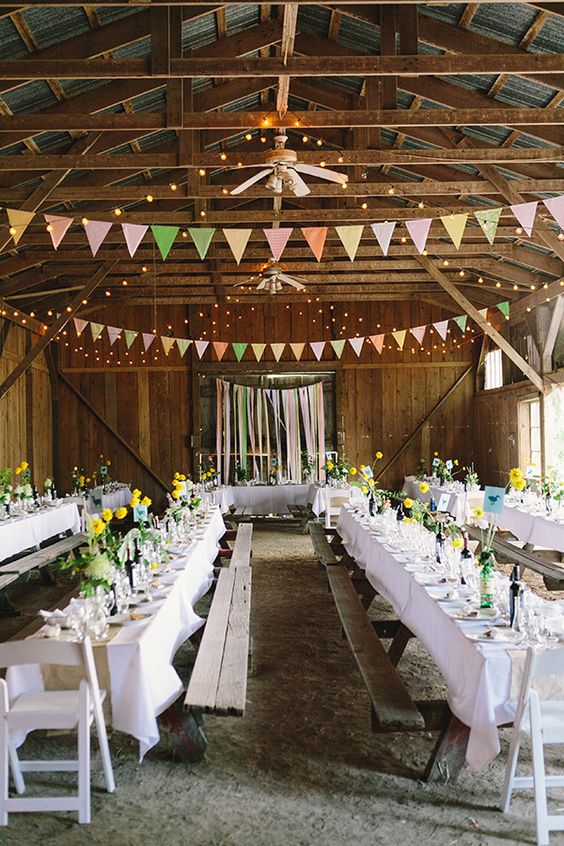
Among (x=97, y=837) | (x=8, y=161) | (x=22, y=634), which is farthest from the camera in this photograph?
(x=8, y=161)

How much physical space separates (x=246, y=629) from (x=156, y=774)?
3.56ft

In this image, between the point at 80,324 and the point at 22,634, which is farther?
the point at 80,324

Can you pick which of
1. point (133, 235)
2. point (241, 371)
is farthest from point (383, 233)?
point (241, 371)

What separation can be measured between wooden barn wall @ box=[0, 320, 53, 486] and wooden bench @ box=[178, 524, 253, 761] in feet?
25.3

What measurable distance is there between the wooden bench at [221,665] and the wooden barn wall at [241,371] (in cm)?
949

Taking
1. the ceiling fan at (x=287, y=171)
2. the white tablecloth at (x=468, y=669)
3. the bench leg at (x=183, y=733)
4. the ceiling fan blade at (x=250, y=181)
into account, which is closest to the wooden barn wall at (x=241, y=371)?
the ceiling fan blade at (x=250, y=181)

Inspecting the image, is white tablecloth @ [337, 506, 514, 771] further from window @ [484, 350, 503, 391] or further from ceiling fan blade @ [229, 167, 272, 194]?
window @ [484, 350, 503, 391]

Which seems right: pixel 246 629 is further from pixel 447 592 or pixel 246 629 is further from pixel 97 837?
pixel 97 837

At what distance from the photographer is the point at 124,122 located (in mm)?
Result: 6586

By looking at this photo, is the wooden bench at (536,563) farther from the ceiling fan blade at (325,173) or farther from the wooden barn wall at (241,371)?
the wooden barn wall at (241,371)

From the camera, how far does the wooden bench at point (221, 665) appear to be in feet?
11.6

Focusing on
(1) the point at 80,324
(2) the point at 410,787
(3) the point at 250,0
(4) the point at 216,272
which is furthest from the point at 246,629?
(1) the point at 80,324

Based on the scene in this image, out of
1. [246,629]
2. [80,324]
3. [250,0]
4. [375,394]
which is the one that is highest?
[250,0]

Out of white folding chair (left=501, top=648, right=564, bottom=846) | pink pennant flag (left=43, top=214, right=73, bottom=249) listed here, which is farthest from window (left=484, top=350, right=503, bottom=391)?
white folding chair (left=501, top=648, right=564, bottom=846)
